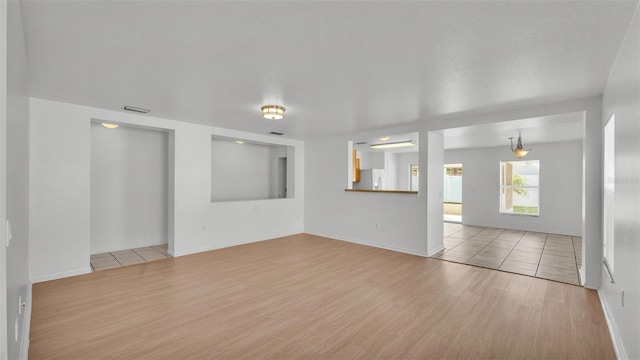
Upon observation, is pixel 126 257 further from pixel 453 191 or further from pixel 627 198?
pixel 453 191

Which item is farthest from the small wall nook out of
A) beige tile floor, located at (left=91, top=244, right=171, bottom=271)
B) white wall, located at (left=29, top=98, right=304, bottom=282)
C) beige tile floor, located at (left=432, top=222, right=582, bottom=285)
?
beige tile floor, located at (left=432, top=222, right=582, bottom=285)

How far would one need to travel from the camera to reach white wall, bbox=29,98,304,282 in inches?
145

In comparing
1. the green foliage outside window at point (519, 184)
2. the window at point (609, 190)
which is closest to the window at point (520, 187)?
the green foliage outside window at point (519, 184)

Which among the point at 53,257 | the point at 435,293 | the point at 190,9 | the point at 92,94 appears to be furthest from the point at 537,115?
the point at 53,257

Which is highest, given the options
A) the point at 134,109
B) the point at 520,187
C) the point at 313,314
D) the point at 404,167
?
the point at 134,109

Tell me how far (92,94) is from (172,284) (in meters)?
2.56

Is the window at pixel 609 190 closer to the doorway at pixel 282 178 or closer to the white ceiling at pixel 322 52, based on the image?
the white ceiling at pixel 322 52

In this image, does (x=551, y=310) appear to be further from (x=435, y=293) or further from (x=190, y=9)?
(x=190, y=9)

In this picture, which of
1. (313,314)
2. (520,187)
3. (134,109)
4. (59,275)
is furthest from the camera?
(520,187)

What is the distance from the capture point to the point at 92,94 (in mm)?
3502

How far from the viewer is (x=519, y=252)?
5289 mm

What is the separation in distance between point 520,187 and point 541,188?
0.50 metres

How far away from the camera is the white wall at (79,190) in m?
3.68

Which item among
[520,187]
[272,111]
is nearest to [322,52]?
[272,111]
